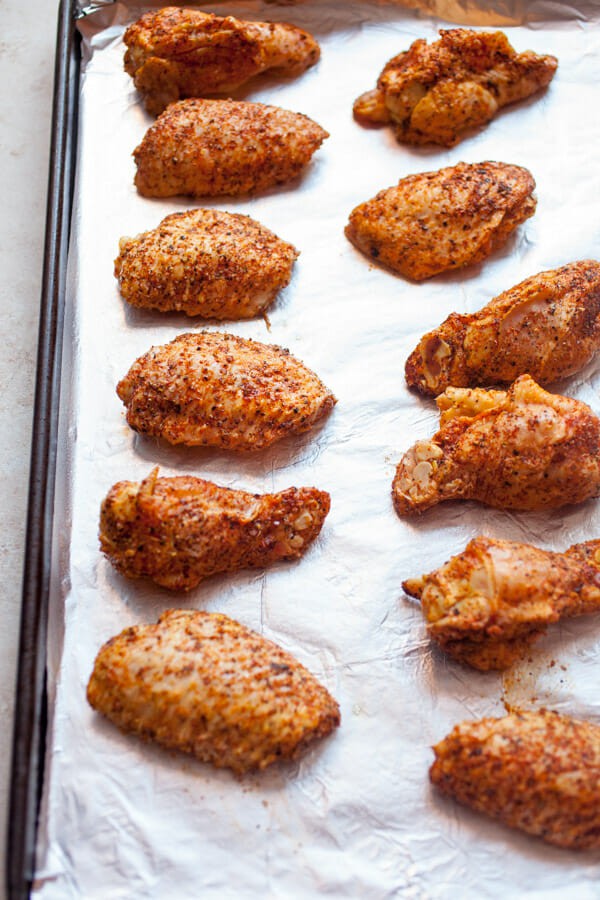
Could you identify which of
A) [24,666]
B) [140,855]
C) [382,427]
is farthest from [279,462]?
[140,855]


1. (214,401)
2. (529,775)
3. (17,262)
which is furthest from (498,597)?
(17,262)

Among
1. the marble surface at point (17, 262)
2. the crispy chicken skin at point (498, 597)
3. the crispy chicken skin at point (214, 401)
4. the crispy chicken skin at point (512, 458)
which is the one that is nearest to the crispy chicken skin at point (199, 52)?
the marble surface at point (17, 262)

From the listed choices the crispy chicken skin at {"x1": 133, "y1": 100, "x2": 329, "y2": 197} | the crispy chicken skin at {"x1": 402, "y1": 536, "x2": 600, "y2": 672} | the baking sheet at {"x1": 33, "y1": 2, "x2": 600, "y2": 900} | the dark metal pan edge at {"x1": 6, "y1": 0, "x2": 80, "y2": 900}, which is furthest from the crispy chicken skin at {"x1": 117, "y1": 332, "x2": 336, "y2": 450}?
the crispy chicken skin at {"x1": 133, "y1": 100, "x2": 329, "y2": 197}

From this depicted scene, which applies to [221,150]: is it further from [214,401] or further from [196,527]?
[196,527]

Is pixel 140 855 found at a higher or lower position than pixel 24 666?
lower

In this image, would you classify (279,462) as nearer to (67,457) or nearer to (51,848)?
(67,457)

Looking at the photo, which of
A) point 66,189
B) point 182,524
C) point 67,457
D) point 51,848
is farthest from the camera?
point 66,189

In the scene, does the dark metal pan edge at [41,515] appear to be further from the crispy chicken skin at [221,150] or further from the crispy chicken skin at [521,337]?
the crispy chicken skin at [521,337]
